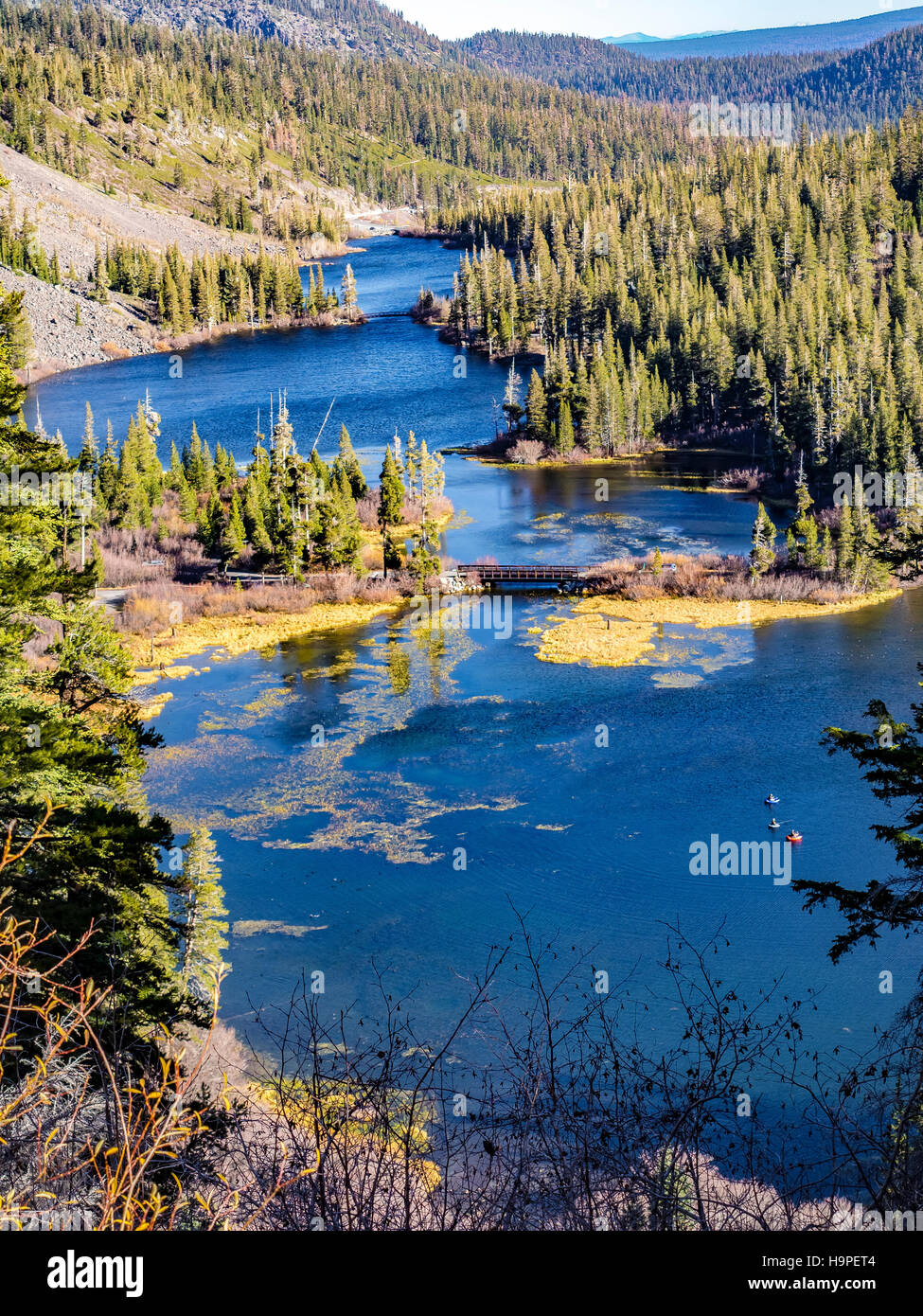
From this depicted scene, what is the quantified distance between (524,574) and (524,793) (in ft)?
90.7

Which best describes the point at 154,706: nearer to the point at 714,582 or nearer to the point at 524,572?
the point at 524,572

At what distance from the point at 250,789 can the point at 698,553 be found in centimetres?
3645

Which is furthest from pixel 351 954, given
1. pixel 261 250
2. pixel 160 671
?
pixel 261 250

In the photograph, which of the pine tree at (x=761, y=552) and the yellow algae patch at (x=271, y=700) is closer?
the yellow algae patch at (x=271, y=700)

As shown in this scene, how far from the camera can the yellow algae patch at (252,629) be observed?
5794 cm

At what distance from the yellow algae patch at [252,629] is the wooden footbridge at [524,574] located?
18.4 ft

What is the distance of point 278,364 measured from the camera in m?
147

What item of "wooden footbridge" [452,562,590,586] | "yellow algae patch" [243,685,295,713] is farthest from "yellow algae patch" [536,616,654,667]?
"yellow algae patch" [243,685,295,713]

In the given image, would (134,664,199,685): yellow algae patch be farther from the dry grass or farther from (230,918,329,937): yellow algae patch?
the dry grass

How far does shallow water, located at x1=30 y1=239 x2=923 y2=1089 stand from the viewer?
102 feet

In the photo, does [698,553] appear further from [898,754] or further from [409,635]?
[898,754]
